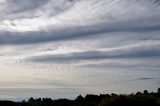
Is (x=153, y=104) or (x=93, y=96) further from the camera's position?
(x=93, y=96)

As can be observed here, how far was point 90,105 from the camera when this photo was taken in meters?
88.4

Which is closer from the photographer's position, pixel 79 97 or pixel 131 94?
pixel 131 94

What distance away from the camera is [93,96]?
116750 mm

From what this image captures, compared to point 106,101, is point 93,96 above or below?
above

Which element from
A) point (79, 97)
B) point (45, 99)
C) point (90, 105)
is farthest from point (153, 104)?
point (45, 99)

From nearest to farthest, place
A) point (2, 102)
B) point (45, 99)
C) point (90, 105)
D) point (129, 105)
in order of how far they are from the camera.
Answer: point (129, 105)
point (90, 105)
point (2, 102)
point (45, 99)

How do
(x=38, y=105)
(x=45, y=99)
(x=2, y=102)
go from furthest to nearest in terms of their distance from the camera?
(x=45, y=99)
(x=2, y=102)
(x=38, y=105)

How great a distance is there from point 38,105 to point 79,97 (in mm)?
14675

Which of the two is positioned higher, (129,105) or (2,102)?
(2,102)

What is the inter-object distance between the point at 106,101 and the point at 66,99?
191ft

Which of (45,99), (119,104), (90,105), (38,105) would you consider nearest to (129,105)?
(119,104)

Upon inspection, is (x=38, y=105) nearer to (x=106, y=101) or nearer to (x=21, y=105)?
(x=21, y=105)

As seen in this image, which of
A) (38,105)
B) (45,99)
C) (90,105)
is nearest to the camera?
(90,105)

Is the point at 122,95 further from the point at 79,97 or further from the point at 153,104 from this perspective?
the point at 79,97
